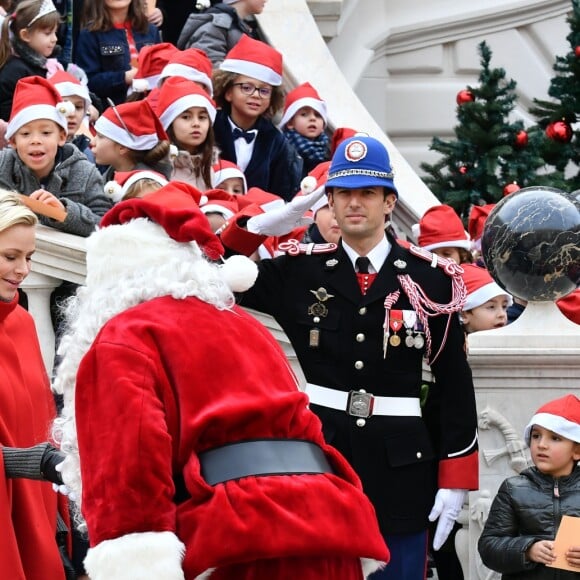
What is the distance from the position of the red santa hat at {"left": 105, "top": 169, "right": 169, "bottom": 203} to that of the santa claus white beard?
91.6 inches

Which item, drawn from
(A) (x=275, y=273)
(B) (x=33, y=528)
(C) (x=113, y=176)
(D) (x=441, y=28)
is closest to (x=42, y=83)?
(C) (x=113, y=176)

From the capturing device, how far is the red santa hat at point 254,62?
9922 mm

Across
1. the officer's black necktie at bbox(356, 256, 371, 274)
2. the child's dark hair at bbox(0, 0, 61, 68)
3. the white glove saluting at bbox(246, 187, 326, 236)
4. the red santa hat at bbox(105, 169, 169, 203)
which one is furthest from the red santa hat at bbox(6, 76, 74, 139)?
the officer's black necktie at bbox(356, 256, 371, 274)

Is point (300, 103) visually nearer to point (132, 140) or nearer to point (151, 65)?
point (151, 65)

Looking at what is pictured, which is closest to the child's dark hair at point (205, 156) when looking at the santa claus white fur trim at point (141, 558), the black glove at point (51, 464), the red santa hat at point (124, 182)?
the red santa hat at point (124, 182)

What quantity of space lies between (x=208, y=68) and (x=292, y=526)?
5516mm

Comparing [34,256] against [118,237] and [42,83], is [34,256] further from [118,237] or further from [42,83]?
[118,237]

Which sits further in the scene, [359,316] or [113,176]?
[113,176]

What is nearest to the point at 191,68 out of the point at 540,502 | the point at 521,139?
the point at 521,139

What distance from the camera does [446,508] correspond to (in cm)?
620

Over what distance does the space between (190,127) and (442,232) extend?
4.62ft

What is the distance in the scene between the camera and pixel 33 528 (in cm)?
574

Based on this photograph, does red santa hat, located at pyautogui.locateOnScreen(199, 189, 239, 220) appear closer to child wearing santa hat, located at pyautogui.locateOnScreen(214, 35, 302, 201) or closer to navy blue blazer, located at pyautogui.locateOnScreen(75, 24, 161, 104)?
child wearing santa hat, located at pyautogui.locateOnScreen(214, 35, 302, 201)

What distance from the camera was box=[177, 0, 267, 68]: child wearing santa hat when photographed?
10.9 m
